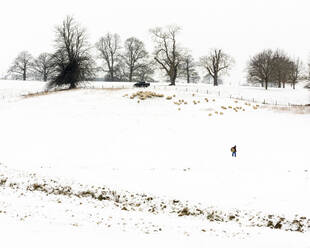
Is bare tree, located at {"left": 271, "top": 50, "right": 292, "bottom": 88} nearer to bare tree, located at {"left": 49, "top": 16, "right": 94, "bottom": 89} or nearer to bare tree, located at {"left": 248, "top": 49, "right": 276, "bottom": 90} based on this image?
bare tree, located at {"left": 248, "top": 49, "right": 276, "bottom": 90}

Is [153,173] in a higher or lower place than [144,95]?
lower

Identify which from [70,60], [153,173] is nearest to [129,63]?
[70,60]

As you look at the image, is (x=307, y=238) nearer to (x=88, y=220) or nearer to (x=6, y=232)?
(x=88, y=220)

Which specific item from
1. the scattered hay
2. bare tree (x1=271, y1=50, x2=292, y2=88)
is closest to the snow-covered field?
the scattered hay

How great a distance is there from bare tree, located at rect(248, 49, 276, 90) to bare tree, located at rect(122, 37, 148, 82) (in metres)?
29.9

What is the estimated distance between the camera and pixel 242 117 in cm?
3266

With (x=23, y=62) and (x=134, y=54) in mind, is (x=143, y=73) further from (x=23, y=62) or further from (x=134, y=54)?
(x=23, y=62)

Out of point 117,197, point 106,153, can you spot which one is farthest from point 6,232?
point 106,153

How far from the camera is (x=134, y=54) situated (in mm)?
74375

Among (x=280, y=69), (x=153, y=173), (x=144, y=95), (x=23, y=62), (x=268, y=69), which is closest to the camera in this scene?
(x=153, y=173)

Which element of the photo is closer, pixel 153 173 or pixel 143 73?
pixel 153 173

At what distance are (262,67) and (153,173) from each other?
58.8 metres

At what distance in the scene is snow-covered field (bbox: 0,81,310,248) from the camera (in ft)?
32.0

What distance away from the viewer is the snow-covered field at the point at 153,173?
976 centimetres
